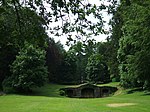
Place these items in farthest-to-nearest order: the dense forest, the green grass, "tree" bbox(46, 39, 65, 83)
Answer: "tree" bbox(46, 39, 65, 83) < the green grass < the dense forest

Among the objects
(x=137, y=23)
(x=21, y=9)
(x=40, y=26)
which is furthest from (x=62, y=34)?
(x=137, y=23)

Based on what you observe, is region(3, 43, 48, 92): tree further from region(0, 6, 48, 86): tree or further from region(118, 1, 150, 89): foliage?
region(0, 6, 48, 86): tree

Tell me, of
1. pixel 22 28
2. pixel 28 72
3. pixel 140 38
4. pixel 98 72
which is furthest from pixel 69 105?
pixel 98 72

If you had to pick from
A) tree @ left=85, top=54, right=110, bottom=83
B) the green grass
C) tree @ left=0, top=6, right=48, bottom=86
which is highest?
tree @ left=85, top=54, right=110, bottom=83

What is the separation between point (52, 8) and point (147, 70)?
27139mm

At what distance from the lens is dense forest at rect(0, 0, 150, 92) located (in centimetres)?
655

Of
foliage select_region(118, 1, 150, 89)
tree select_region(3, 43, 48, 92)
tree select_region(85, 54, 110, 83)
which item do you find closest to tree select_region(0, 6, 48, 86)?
foliage select_region(118, 1, 150, 89)

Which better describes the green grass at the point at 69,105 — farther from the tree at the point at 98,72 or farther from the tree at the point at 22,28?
the tree at the point at 98,72

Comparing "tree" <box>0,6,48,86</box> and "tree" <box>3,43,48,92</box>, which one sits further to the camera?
"tree" <box>3,43,48,92</box>

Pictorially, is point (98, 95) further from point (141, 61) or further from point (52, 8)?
point (52, 8)

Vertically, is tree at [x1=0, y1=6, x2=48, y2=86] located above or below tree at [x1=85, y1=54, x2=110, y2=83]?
below

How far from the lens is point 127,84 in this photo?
47.2 meters

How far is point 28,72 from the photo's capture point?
48.2 metres

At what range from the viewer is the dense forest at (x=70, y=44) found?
6.55m
